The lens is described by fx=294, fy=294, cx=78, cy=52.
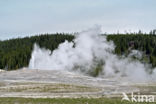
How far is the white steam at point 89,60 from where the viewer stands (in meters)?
118

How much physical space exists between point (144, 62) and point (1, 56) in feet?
225

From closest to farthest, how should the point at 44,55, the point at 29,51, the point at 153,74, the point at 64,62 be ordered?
1. the point at 153,74
2. the point at 64,62
3. the point at 44,55
4. the point at 29,51

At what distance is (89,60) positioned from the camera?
129000 millimetres

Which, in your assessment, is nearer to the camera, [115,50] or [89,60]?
[89,60]

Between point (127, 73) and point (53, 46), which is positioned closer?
point (127, 73)

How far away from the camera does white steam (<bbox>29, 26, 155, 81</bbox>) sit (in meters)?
118

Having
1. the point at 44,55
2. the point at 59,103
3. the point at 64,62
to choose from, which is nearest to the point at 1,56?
the point at 44,55

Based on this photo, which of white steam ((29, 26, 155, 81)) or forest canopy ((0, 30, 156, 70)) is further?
forest canopy ((0, 30, 156, 70))

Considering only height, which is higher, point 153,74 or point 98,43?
point 98,43

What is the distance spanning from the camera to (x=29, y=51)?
144875 mm

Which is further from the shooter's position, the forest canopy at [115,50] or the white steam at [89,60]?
the forest canopy at [115,50]

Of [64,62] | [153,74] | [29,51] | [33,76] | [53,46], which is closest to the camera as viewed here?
[33,76]

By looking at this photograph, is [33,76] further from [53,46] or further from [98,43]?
[53,46]

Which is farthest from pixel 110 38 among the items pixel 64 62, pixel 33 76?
pixel 33 76
